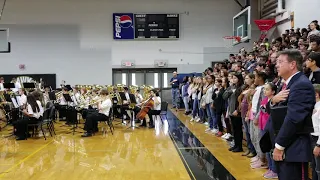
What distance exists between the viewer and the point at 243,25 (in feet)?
54.3

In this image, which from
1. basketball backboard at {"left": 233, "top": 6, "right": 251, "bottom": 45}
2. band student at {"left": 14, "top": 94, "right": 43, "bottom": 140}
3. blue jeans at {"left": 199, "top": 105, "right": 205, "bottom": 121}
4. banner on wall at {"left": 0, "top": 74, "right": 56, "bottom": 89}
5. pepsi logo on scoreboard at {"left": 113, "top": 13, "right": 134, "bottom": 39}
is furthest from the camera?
pepsi logo on scoreboard at {"left": 113, "top": 13, "right": 134, "bottom": 39}

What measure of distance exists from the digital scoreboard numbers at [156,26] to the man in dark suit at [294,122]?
17.0 m

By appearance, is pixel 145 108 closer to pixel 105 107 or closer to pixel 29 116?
pixel 105 107

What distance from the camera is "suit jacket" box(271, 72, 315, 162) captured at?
251 cm

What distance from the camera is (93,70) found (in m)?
19.4

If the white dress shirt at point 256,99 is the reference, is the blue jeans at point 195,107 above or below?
below

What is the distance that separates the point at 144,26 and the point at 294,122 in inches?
685

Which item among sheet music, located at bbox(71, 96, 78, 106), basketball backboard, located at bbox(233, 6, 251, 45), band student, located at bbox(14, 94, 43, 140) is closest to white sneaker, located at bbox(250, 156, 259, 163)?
band student, located at bbox(14, 94, 43, 140)

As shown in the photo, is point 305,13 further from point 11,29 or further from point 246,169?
point 11,29

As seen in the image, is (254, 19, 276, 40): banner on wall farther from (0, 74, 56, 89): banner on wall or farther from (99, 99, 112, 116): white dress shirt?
(0, 74, 56, 89): banner on wall

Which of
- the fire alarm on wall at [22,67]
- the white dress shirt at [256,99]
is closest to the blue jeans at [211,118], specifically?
the white dress shirt at [256,99]

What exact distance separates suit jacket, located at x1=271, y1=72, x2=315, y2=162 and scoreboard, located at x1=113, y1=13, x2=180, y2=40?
17.2 m

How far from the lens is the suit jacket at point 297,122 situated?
2.51 meters

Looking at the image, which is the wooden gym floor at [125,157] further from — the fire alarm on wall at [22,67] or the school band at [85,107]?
the fire alarm on wall at [22,67]
